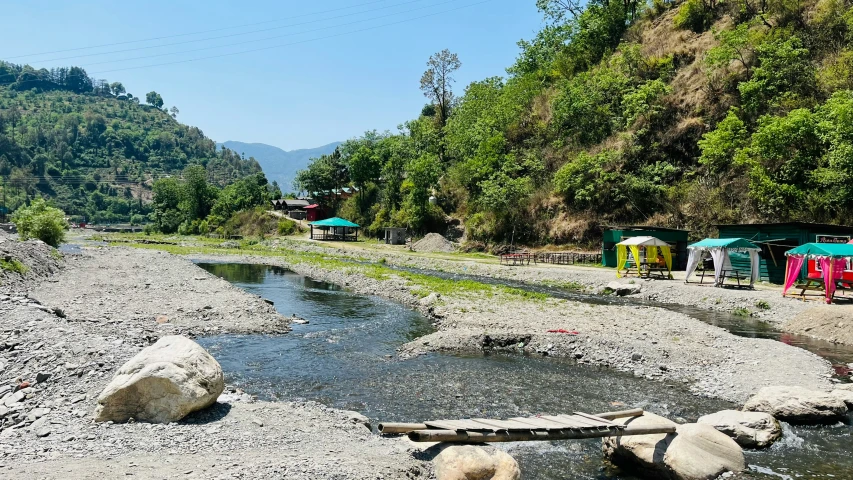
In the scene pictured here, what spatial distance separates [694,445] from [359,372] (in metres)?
8.97

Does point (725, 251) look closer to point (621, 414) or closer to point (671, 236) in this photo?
point (671, 236)

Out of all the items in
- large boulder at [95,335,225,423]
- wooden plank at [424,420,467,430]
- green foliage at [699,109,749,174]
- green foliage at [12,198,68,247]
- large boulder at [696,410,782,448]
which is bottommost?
large boulder at [696,410,782,448]

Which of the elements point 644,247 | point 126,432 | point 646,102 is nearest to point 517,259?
point 644,247

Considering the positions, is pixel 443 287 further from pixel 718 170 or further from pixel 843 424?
pixel 718 170

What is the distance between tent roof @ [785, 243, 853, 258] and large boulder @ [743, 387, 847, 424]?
1576 cm

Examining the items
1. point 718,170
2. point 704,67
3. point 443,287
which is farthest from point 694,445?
point 704,67

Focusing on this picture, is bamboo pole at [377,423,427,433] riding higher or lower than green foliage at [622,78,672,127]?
lower

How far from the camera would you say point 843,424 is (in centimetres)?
1154

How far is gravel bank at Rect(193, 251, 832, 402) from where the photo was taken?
48.3ft

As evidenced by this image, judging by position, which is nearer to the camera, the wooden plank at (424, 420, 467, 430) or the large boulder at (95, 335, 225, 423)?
the wooden plank at (424, 420, 467, 430)

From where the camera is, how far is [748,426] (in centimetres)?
1049

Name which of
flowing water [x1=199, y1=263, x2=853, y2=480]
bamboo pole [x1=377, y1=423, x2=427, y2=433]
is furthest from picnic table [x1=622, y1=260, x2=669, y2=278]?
bamboo pole [x1=377, y1=423, x2=427, y2=433]

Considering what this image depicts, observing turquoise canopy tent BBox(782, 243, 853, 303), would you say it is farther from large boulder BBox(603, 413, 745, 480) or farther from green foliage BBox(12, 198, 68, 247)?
green foliage BBox(12, 198, 68, 247)

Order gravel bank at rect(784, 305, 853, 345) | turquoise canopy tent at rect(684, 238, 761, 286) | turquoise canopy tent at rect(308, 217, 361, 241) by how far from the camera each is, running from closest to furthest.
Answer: gravel bank at rect(784, 305, 853, 345), turquoise canopy tent at rect(684, 238, 761, 286), turquoise canopy tent at rect(308, 217, 361, 241)
